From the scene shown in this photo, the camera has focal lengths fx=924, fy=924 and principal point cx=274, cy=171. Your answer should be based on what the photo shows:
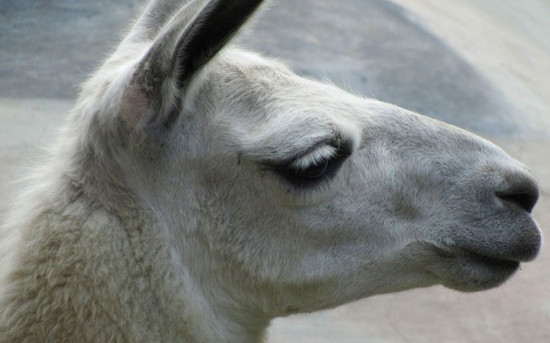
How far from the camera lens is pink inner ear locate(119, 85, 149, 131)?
8.18 ft

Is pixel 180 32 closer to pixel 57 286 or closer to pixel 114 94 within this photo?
pixel 114 94

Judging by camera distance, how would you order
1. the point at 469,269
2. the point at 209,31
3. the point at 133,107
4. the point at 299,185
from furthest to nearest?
the point at 469,269
the point at 299,185
the point at 133,107
the point at 209,31

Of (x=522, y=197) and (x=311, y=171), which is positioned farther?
(x=522, y=197)

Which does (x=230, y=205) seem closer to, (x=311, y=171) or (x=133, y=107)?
(x=311, y=171)

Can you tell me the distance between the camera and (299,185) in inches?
104

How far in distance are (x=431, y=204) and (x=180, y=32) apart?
3.07 feet

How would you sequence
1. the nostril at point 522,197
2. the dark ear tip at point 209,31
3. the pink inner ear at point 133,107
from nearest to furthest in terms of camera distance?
the dark ear tip at point 209,31, the pink inner ear at point 133,107, the nostril at point 522,197

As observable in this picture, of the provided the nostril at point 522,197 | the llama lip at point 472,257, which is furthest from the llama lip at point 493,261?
the nostril at point 522,197

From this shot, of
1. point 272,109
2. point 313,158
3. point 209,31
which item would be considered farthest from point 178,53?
point 313,158

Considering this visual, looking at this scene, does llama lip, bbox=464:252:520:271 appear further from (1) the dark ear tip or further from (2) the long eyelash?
(1) the dark ear tip

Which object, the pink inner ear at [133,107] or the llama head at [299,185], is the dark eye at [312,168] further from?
the pink inner ear at [133,107]

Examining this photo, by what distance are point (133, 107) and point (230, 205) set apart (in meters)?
0.40

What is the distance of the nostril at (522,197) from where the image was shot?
275cm

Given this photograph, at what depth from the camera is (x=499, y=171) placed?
276 cm
